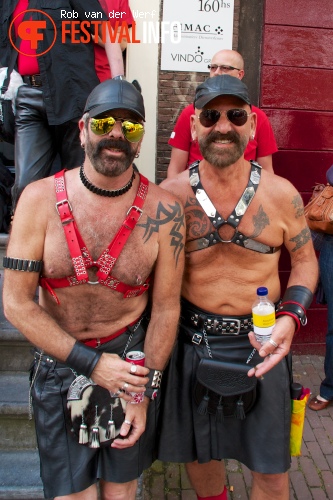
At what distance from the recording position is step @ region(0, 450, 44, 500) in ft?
10.6

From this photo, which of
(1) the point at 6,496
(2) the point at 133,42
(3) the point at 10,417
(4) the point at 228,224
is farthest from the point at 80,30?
(1) the point at 6,496

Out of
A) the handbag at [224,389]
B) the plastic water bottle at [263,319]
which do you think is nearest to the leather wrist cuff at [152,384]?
the handbag at [224,389]

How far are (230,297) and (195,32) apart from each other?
130 inches

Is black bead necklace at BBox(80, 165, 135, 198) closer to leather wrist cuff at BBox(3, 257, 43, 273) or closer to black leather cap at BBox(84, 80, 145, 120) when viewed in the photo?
black leather cap at BBox(84, 80, 145, 120)

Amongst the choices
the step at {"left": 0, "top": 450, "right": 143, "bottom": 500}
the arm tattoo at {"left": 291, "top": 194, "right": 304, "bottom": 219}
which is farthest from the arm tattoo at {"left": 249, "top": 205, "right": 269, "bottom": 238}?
the step at {"left": 0, "top": 450, "right": 143, "bottom": 500}

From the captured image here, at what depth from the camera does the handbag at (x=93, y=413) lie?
247 centimetres

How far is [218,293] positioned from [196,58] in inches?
124

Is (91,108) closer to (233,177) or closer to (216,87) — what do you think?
(216,87)

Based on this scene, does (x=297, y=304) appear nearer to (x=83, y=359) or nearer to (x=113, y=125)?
(x=83, y=359)

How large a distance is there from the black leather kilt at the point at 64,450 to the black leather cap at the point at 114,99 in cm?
103

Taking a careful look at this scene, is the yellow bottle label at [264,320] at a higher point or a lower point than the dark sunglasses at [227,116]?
lower

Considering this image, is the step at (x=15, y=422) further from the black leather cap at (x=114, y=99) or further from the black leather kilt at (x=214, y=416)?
the black leather cap at (x=114, y=99)

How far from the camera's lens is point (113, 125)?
226 centimetres

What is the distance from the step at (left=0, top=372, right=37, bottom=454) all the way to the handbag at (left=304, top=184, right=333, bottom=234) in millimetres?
2465
